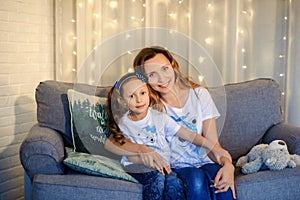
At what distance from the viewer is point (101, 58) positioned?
9.73 ft

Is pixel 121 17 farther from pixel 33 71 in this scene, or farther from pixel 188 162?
pixel 188 162

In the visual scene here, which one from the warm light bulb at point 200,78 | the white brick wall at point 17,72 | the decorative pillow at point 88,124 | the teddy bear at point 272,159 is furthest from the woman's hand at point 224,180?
the white brick wall at point 17,72

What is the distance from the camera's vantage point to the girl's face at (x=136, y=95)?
1.93 m

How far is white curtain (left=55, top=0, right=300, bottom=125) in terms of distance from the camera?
272cm

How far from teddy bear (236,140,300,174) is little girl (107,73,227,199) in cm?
13

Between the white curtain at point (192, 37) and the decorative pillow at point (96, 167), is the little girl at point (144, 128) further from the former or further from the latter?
the white curtain at point (192, 37)

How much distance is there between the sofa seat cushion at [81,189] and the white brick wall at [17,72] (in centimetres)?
97

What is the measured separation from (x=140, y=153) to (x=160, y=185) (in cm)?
20

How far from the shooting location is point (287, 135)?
7.29 feet

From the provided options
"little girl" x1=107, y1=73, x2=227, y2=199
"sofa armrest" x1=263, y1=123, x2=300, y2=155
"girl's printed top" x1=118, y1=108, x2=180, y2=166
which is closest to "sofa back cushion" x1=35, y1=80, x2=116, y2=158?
"little girl" x1=107, y1=73, x2=227, y2=199

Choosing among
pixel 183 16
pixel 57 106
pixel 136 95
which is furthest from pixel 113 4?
pixel 136 95

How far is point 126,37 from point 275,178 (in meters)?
1.43

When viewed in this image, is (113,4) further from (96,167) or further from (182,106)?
(96,167)

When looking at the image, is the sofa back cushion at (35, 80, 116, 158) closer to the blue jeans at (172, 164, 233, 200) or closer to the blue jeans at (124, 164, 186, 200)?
the blue jeans at (124, 164, 186, 200)
